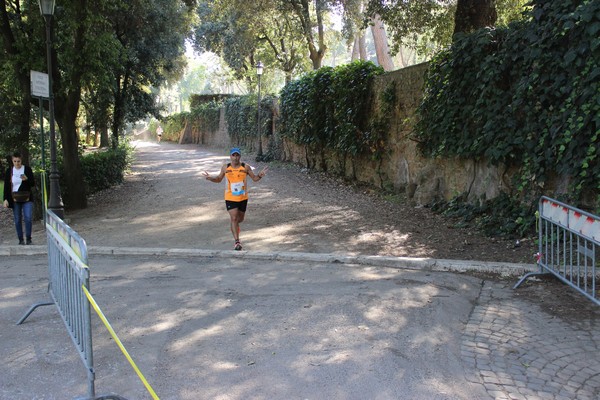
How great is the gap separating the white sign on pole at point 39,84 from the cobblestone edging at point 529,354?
28.4 feet

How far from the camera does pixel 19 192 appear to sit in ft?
30.6

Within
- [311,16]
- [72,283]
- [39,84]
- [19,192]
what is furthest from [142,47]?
[72,283]

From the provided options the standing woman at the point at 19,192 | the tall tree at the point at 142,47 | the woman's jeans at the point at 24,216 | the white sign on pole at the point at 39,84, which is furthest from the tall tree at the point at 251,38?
the woman's jeans at the point at 24,216

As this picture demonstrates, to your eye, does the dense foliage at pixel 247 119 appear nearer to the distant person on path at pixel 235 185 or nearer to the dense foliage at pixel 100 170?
the dense foliage at pixel 100 170

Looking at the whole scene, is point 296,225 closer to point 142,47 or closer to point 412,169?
point 412,169

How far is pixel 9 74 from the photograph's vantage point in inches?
514

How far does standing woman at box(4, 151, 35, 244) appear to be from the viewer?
30.5 feet

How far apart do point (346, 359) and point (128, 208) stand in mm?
10413

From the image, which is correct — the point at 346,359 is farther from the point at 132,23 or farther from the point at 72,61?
the point at 132,23

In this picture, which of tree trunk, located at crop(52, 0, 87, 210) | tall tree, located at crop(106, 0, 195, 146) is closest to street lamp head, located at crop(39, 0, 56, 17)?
tree trunk, located at crop(52, 0, 87, 210)

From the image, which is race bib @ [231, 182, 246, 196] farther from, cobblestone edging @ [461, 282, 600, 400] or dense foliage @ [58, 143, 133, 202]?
dense foliage @ [58, 143, 133, 202]

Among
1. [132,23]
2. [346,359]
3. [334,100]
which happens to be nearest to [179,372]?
[346,359]

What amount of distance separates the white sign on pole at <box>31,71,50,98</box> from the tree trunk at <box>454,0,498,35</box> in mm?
8595

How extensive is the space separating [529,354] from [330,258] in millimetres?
3504
